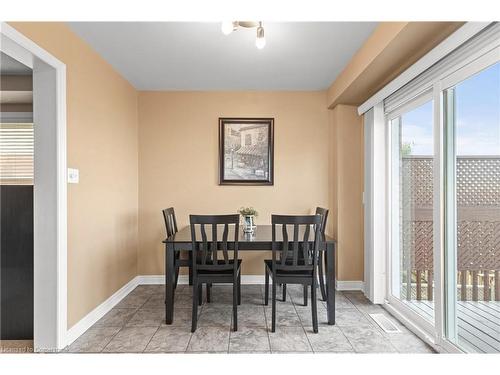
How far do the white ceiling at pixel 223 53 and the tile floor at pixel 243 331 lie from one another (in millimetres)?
2428

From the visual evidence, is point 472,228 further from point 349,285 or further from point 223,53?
point 223,53

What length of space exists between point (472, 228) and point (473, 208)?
129 millimetres

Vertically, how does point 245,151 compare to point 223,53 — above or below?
below

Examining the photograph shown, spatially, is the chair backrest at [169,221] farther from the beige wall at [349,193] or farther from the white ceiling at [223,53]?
the beige wall at [349,193]

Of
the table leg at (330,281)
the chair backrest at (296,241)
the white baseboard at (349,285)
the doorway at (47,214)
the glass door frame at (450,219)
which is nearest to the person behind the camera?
the glass door frame at (450,219)

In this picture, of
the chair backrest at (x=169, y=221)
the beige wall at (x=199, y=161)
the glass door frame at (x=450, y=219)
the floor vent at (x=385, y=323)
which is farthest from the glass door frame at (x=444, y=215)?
the chair backrest at (x=169, y=221)

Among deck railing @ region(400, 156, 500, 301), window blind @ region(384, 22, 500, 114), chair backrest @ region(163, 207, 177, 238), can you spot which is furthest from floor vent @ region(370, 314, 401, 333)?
chair backrest @ region(163, 207, 177, 238)

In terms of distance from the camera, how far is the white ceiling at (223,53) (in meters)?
2.47

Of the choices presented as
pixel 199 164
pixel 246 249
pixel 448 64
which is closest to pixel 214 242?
pixel 246 249

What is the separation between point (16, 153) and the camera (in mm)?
3430

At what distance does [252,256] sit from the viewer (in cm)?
409

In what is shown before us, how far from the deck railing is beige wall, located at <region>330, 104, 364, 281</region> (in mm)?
1087

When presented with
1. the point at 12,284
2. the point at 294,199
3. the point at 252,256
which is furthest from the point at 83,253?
the point at 294,199

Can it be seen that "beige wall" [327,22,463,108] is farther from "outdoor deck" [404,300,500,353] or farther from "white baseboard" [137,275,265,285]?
"white baseboard" [137,275,265,285]
